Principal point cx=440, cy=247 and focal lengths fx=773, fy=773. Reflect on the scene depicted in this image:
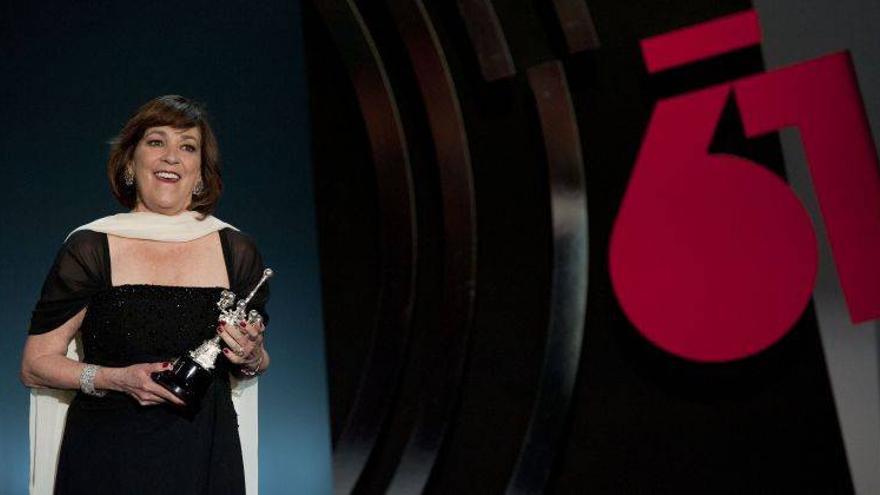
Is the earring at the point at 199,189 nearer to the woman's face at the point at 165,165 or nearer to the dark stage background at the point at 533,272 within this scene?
the woman's face at the point at 165,165

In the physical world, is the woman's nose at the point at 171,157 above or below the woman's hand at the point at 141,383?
Result: above

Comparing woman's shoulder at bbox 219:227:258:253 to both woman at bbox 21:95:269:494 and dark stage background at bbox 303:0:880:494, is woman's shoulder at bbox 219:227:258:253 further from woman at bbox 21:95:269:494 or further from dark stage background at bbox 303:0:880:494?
dark stage background at bbox 303:0:880:494

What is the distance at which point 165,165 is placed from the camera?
5.70ft

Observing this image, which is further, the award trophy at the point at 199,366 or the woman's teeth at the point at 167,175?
the woman's teeth at the point at 167,175

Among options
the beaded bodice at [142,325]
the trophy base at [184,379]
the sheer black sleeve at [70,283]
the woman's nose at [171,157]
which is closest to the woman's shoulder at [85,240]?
the sheer black sleeve at [70,283]

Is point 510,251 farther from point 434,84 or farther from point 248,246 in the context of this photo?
point 248,246

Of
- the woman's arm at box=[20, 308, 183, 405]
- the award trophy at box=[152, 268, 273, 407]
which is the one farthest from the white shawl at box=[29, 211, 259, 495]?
the award trophy at box=[152, 268, 273, 407]

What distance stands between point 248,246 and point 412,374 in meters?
1.23

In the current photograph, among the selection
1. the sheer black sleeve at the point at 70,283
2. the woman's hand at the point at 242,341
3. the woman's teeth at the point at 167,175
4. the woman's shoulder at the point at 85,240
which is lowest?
the woman's hand at the point at 242,341

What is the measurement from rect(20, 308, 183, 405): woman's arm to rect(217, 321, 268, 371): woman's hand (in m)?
0.13

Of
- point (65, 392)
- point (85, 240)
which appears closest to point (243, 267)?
point (85, 240)

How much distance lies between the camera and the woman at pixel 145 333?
61.7 inches

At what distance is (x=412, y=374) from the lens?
289cm

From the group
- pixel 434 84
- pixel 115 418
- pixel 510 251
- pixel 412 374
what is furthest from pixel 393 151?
pixel 115 418
